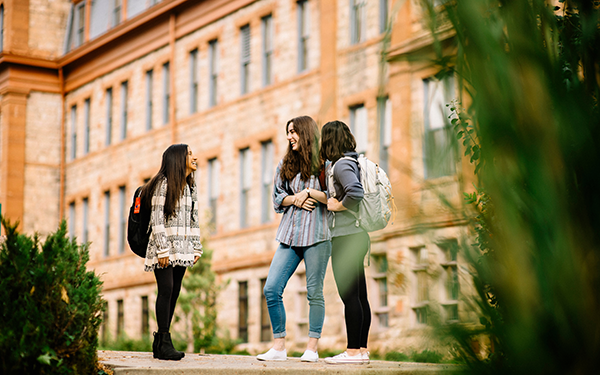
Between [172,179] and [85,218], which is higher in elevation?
[85,218]

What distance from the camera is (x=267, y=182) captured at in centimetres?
2325

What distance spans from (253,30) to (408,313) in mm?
23743

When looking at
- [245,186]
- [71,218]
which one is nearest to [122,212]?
[71,218]

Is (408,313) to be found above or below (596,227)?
below

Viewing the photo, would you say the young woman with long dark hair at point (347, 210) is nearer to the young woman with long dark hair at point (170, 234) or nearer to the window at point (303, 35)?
the young woman with long dark hair at point (170, 234)

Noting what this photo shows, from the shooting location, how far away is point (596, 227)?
4.22 ft

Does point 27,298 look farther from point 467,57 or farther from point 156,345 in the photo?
point 467,57

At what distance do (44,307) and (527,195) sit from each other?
3.18 metres

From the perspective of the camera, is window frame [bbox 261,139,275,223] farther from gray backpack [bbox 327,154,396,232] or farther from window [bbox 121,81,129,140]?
gray backpack [bbox 327,154,396,232]

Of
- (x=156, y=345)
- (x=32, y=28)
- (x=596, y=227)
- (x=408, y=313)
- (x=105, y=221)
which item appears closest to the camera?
(x=408, y=313)

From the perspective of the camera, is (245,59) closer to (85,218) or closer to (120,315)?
(120,315)

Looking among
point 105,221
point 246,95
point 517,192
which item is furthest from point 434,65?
point 105,221

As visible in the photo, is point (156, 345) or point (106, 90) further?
point (106, 90)

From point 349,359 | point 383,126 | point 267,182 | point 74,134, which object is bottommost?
point 349,359
